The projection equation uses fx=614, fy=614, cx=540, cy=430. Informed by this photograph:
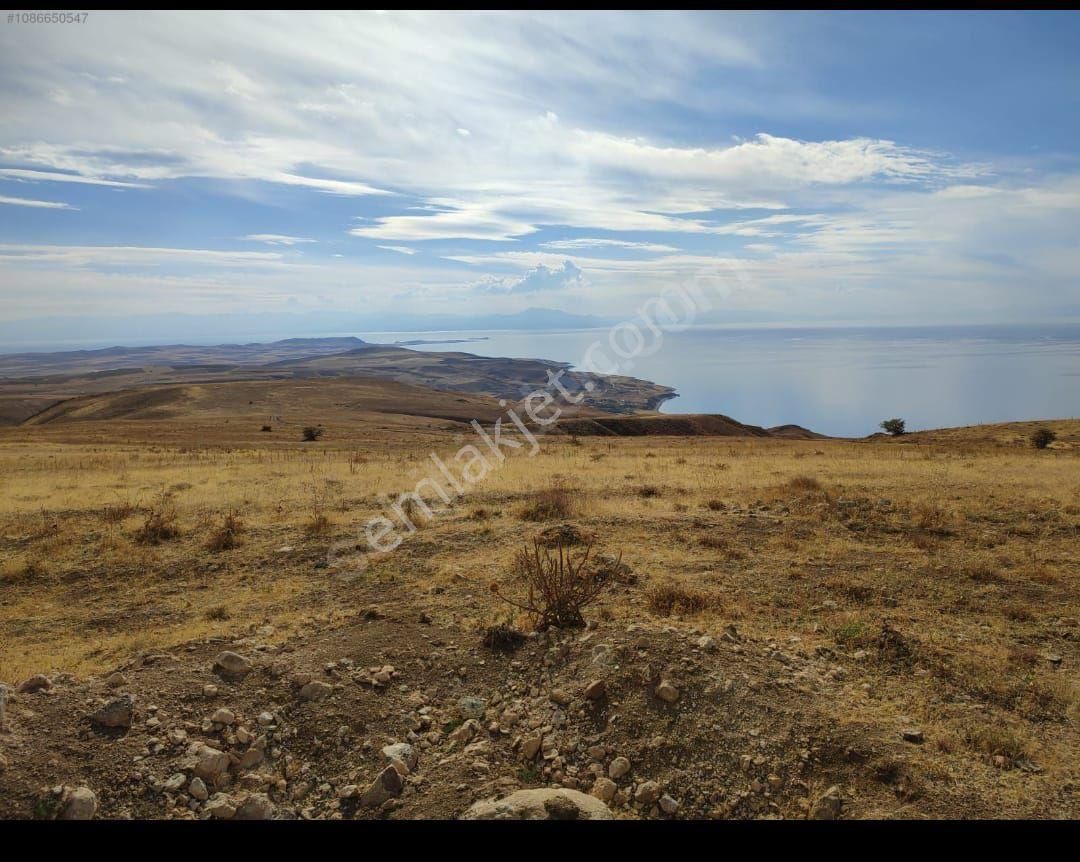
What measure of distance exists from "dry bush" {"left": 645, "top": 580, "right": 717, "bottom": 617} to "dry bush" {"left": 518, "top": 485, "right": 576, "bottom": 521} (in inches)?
194

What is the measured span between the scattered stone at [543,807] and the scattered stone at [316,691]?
83.2 inches

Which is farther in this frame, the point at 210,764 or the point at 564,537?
the point at 564,537

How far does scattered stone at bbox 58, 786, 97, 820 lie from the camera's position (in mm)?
4273

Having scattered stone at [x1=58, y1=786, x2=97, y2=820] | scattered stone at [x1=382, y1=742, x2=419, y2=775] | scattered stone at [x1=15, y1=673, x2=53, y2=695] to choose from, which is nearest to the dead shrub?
scattered stone at [x1=382, y1=742, x2=419, y2=775]

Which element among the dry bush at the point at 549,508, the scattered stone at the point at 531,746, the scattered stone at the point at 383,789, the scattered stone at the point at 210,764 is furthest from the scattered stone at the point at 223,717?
the dry bush at the point at 549,508

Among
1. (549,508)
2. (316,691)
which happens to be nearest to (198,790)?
(316,691)

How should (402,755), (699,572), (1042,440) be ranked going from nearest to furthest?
1. (402,755)
2. (699,572)
3. (1042,440)

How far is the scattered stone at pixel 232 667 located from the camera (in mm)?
6180

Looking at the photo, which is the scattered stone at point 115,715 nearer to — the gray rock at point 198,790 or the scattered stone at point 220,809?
the gray rock at point 198,790

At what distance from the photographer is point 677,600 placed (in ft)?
28.2

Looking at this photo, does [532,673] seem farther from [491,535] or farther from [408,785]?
[491,535]

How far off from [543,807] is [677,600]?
15.4ft

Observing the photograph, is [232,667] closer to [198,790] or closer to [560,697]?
[198,790]
